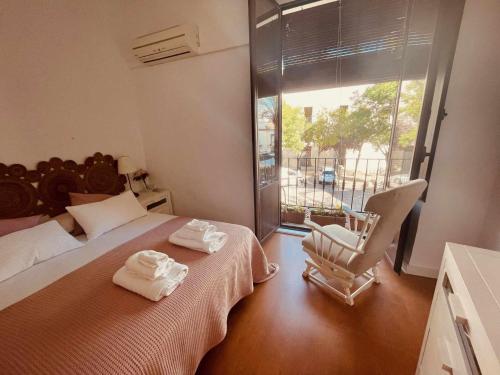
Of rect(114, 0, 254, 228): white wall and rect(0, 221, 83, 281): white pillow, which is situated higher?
rect(114, 0, 254, 228): white wall

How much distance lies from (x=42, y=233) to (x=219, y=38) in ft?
8.11

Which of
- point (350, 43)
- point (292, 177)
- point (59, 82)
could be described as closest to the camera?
point (59, 82)

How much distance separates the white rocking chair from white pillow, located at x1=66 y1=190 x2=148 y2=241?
1789 millimetres

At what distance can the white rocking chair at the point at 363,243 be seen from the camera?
1.26 m

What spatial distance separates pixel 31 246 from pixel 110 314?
998 millimetres

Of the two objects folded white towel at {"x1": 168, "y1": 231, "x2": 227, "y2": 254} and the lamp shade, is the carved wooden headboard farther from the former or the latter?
folded white towel at {"x1": 168, "y1": 231, "x2": 227, "y2": 254}

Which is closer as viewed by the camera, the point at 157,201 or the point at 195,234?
the point at 195,234

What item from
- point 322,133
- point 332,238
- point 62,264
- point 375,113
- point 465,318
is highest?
point 375,113

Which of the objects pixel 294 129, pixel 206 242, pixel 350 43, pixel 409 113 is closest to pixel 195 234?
pixel 206 242

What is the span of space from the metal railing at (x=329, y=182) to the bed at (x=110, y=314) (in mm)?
1962

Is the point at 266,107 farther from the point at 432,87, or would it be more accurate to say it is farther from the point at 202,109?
the point at 432,87

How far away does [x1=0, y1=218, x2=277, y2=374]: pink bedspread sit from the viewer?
2.60ft

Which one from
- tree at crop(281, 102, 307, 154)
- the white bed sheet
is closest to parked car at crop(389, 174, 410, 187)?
tree at crop(281, 102, 307, 154)

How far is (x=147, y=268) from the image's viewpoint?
114 centimetres
